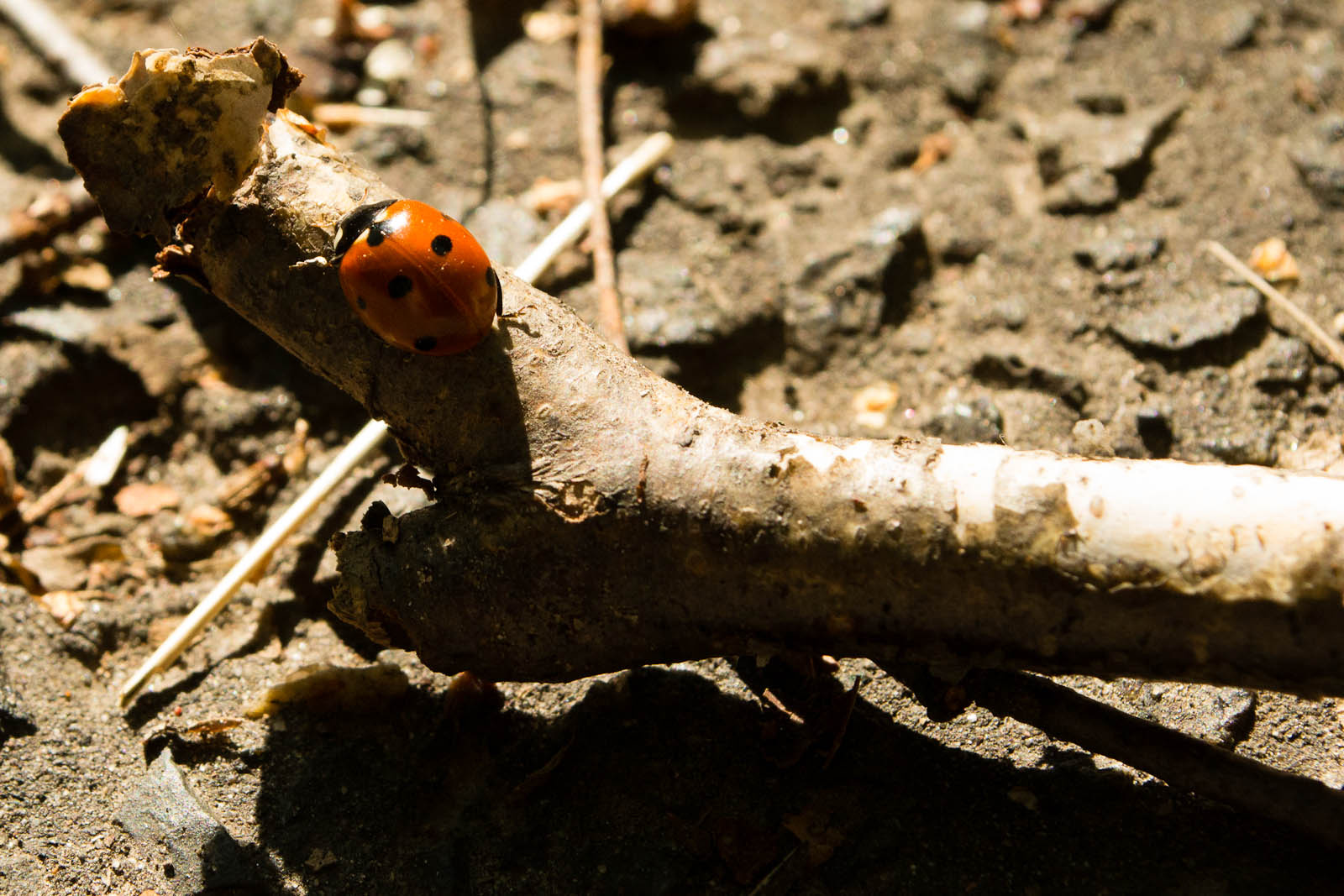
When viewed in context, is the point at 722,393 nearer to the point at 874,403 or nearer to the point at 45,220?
the point at 874,403

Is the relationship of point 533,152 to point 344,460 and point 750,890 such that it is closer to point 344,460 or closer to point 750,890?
point 344,460

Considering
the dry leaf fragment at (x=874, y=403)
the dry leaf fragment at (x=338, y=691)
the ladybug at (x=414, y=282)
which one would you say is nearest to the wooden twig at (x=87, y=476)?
the dry leaf fragment at (x=338, y=691)

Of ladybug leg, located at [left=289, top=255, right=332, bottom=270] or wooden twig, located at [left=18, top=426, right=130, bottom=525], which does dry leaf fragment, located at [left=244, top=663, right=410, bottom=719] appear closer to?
ladybug leg, located at [left=289, top=255, right=332, bottom=270]

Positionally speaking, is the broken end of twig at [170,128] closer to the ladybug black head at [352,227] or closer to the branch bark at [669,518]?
the branch bark at [669,518]

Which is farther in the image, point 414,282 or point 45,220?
point 45,220

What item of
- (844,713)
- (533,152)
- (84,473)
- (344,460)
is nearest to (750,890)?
(844,713)

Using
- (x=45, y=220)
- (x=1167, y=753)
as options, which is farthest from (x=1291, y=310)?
(x=45, y=220)
